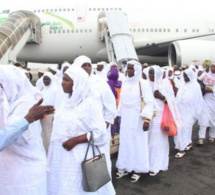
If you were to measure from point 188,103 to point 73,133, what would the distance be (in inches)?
143

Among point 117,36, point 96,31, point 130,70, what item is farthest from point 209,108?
point 96,31

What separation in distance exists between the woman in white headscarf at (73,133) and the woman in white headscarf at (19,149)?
1.15ft

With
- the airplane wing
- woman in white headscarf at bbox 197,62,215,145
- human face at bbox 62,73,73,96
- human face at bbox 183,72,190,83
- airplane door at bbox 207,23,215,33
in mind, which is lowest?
woman in white headscarf at bbox 197,62,215,145

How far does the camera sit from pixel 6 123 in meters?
2.26

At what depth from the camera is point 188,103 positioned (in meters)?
6.01

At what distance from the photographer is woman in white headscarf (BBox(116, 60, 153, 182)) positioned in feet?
14.7

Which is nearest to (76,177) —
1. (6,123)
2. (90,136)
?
(90,136)

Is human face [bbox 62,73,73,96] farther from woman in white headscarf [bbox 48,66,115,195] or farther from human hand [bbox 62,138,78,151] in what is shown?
human hand [bbox 62,138,78,151]

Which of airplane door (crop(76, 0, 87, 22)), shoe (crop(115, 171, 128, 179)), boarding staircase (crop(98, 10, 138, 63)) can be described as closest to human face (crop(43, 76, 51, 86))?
shoe (crop(115, 171, 128, 179))

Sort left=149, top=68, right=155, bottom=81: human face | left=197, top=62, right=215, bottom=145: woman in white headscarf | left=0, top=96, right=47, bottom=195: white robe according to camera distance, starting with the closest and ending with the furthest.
Result: left=0, top=96, right=47, bottom=195: white robe
left=149, top=68, right=155, bottom=81: human face
left=197, top=62, right=215, bottom=145: woman in white headscarf

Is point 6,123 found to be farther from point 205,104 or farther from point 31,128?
point 205,104

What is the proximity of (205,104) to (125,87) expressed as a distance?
8.89ft

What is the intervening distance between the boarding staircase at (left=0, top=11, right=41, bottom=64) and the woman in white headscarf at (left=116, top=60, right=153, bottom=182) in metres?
8.01

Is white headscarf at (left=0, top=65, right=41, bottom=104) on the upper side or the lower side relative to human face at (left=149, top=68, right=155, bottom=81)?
upper
